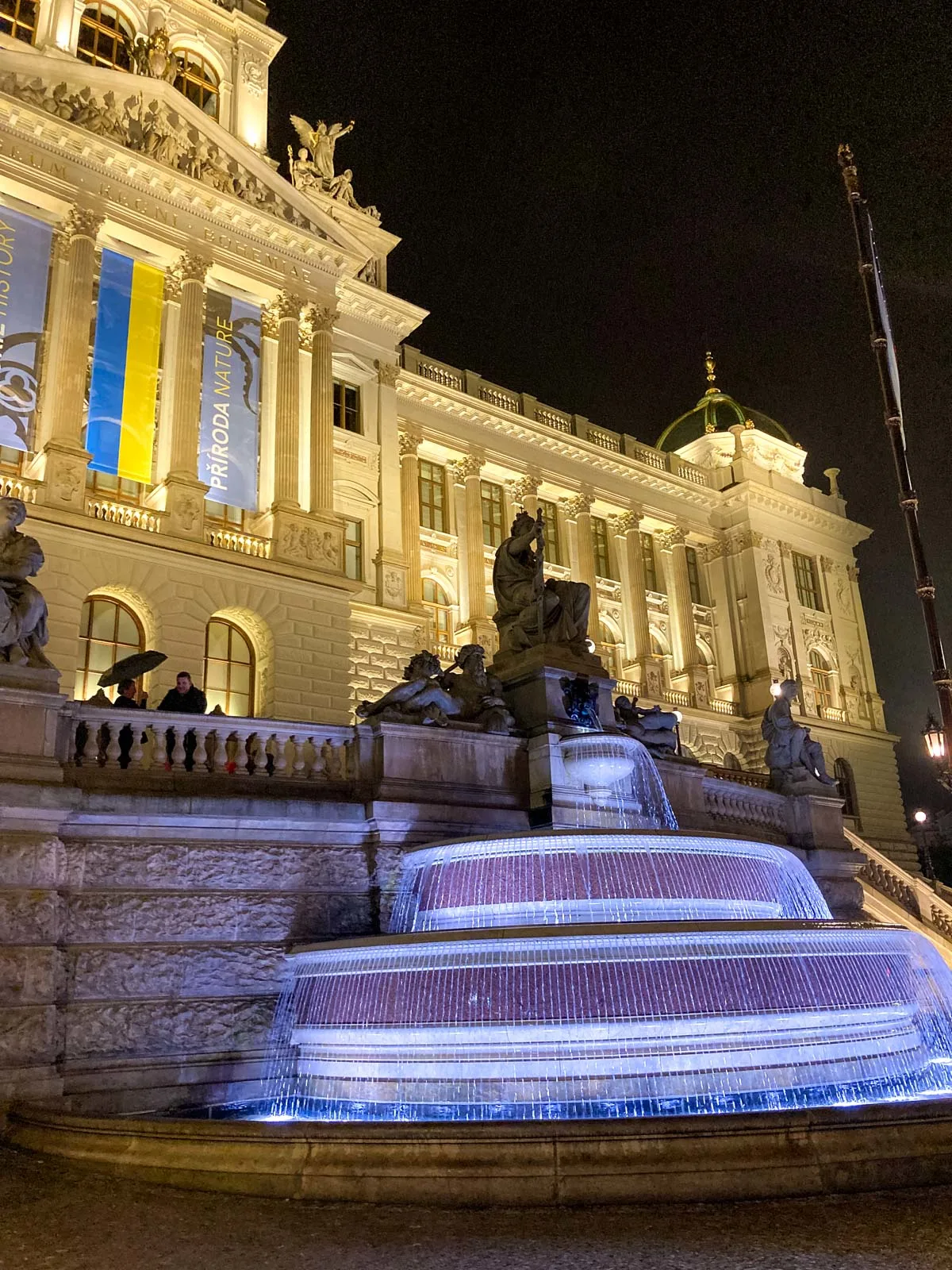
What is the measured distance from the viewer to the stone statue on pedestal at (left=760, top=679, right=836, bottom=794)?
52.9ft

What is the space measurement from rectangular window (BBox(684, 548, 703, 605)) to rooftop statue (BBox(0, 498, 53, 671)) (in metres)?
37.8

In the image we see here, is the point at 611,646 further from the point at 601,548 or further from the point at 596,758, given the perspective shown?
the point at 596,758

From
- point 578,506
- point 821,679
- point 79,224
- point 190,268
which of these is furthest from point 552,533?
point 79,224

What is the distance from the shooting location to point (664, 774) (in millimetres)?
13609

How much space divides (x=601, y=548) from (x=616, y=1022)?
1436 inches

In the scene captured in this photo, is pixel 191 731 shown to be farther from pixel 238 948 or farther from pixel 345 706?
pixel 345 706

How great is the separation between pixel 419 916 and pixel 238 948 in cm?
172

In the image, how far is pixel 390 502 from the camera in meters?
31.6

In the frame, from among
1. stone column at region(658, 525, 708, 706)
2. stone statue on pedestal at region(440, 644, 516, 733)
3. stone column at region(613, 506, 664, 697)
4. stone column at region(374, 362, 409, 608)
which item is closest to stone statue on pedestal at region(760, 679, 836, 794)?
stone statue on pedestal at region(440, 644, 516, 733)

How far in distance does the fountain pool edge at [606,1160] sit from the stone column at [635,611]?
35.0m

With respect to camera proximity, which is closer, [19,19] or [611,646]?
[19,19]

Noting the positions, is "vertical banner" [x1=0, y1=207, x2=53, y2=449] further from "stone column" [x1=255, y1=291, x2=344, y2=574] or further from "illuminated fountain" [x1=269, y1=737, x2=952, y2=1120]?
"illuminated fountain" [x1=269, y1=737, x2=952, y2=1120]

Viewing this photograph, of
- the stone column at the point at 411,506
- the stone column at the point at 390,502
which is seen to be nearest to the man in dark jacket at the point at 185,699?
the stone column at the point at 390,502

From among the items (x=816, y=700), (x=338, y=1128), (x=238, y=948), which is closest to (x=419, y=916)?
(x=238, y=948)
